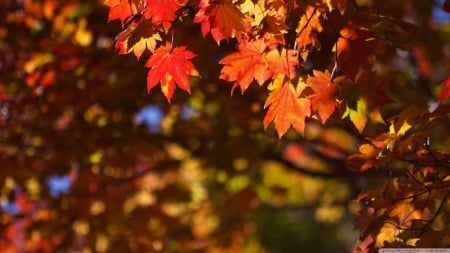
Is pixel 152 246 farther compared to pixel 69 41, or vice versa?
pixel 152 246

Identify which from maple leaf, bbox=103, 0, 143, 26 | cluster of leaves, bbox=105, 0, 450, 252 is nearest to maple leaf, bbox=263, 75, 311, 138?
cluster of leaves, bbox=105, 0, 450, 252

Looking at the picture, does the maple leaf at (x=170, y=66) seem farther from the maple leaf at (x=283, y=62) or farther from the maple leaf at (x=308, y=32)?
the maple leaf at (x=308, y=32)

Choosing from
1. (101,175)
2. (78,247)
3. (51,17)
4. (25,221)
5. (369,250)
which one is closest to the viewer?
(369,250)

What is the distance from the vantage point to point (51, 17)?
473 centimetres

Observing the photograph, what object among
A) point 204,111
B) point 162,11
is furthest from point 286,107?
point 204,111

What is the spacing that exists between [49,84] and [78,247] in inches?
108

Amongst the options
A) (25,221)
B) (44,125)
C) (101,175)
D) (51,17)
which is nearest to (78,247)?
(25,221)

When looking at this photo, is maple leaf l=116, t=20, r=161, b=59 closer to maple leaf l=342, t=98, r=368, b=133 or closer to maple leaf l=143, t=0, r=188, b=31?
maple leaf l=143, t=0, r=188, b=31

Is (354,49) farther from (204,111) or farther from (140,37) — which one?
(204,111)

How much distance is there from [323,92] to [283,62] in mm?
170

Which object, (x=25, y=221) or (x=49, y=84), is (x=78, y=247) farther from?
(x=49, y=84)

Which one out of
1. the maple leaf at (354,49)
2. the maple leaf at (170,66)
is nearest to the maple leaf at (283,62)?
the maple leaf at (354,49)

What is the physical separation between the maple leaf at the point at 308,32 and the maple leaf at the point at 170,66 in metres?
0.37

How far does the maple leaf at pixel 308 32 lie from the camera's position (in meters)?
2.65
